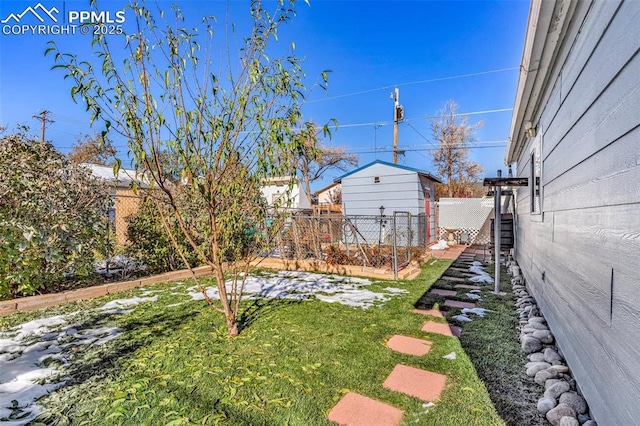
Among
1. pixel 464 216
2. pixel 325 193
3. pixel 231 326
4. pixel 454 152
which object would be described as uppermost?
pixel 454 152

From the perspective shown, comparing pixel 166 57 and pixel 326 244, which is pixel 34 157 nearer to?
pixel 166 57

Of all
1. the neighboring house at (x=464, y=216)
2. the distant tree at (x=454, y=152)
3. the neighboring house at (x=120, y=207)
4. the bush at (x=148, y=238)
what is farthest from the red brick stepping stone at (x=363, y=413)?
the distant tree at (x=454, y=152)

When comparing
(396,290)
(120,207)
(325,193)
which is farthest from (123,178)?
(325,193)

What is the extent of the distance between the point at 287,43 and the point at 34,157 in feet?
13.0

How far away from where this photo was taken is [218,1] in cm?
359

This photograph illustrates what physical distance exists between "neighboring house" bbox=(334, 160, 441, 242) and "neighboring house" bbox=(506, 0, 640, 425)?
7.14 meters

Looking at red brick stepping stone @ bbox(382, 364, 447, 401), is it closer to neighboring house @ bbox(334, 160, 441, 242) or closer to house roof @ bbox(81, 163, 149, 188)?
house roof @ bbox(81, 163, 149, 188)

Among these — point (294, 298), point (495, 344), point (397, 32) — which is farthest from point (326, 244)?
point (397, 32)

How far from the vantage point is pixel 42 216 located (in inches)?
154

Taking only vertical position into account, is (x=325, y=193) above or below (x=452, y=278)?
above

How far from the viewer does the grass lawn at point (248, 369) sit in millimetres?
1873

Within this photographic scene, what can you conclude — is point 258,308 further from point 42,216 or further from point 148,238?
point 148,238

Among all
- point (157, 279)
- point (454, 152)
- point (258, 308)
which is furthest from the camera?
point (454, 152)

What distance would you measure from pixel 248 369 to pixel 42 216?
3462 millimetres
